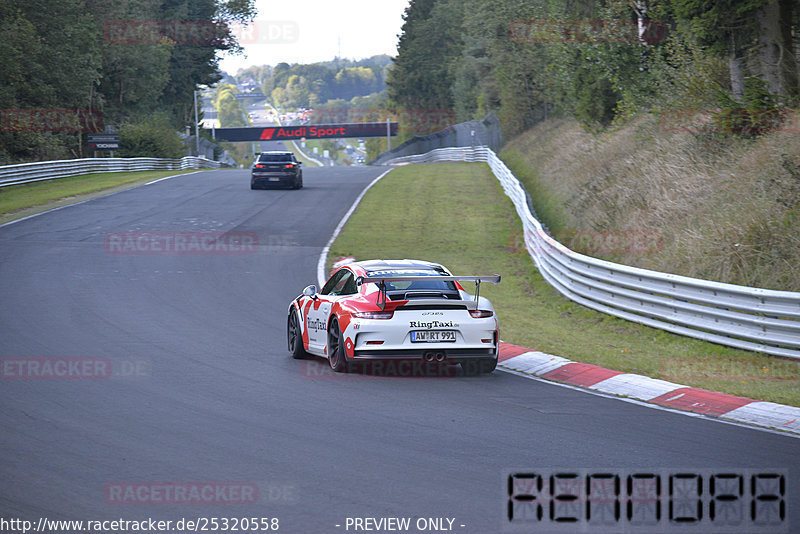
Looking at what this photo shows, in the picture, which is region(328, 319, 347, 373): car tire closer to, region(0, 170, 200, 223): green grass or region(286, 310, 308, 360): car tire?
region(286, 310, 308, 360): car tire

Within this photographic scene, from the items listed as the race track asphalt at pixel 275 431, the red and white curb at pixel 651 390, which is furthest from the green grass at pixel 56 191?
the red and white curb at pixel 651 390

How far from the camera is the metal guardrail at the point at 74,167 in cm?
3869

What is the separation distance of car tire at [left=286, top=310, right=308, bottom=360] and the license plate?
2053mm

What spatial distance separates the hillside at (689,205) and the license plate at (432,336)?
540 cm

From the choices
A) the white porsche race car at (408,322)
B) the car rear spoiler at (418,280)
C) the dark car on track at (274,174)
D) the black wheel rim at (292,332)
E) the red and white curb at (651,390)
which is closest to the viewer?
the red and white curb at (651,390)

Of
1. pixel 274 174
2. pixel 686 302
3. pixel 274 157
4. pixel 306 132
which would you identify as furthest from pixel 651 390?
pixel 306 132

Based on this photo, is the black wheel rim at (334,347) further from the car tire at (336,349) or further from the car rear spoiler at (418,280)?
the car rear spoiler at (418,280)

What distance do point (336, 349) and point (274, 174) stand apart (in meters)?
28.6

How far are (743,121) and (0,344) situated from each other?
49.8ft

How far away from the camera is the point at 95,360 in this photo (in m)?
11.1

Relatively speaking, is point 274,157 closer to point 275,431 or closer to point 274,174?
point 274,174

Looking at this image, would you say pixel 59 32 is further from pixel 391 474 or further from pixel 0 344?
pixel 391 474

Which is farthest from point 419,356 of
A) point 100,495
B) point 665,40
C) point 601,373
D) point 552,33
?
point 552,33

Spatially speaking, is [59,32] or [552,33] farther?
[59,32]
